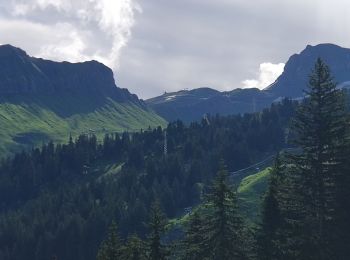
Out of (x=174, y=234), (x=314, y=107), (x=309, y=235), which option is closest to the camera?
(x=309, y=235)

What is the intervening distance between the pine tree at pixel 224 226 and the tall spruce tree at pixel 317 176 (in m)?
3.64

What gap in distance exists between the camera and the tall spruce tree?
42.5m

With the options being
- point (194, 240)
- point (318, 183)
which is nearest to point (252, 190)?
point (194, 240)

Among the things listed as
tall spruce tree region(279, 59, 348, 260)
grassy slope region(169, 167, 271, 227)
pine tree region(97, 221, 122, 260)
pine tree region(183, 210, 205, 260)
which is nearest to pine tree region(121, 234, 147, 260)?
pine tree region(97, 221, 122, 260)

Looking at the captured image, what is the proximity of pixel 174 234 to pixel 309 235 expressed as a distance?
102 metres

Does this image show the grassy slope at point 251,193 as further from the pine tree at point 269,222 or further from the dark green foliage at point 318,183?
the dark green foliage at point 318,183

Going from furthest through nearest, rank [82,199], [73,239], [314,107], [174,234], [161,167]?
[161,167] → [82,199] → [73,239] → [174,234] → [314,107]

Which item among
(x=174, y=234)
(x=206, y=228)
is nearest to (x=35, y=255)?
(x=174, y=234)

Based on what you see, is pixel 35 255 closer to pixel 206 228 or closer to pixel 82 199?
pixel 82 199

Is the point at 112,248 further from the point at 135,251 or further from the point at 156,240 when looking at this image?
the point at 135,251

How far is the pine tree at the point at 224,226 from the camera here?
148ft

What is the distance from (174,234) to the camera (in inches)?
5620

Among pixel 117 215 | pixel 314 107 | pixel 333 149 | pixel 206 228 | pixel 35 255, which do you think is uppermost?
pixel 314 107

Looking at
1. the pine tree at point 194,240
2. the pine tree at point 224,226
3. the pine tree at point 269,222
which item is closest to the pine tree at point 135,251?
the pine tree at point 194,240
